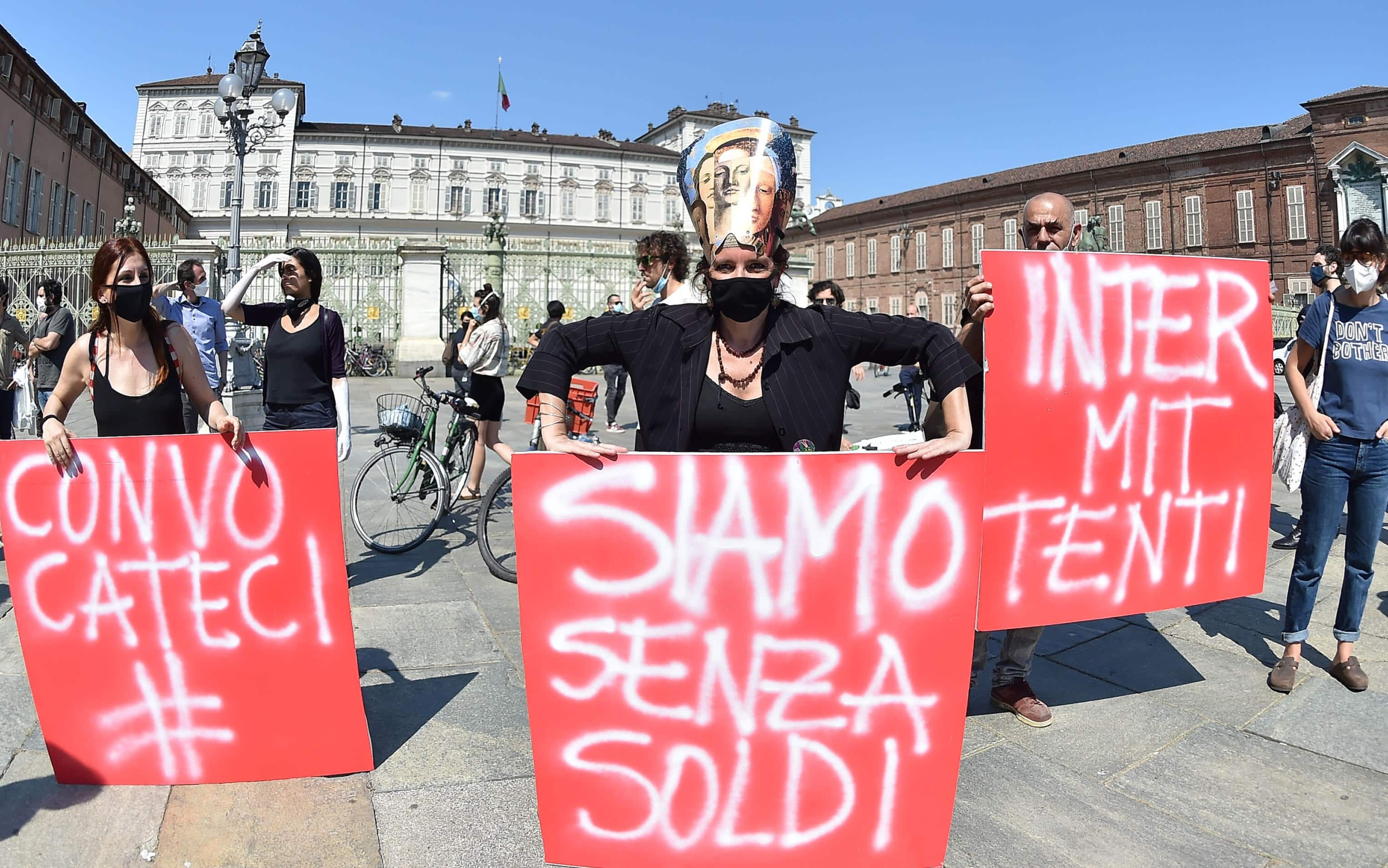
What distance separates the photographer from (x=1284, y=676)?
3.49 m

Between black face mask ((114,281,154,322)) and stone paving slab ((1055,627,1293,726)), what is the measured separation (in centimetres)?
407

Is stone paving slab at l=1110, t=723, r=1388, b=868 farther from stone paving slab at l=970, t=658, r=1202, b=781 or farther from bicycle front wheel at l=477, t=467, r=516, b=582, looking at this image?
bicycle front wheel at l=477, t=467, r=516, b=582

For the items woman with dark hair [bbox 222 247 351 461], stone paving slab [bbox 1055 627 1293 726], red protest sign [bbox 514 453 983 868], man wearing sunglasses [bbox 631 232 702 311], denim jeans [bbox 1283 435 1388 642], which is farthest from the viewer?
man wearing sunglasses [bbox 631 232 702 311]

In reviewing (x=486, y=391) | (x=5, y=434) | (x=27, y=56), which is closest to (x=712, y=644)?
(x=486, y=391)

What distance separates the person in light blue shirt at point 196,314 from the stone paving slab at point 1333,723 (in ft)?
20.5

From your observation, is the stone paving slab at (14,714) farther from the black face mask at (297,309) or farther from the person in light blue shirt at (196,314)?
the person in light blue shirt at (196,314)

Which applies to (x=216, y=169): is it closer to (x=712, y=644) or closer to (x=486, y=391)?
(x=486, y=391)

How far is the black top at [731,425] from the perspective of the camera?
2.24 meters

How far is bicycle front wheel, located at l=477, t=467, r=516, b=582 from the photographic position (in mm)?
5137

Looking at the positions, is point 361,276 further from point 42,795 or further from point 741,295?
point 741,295

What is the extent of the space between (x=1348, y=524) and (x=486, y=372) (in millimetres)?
5636

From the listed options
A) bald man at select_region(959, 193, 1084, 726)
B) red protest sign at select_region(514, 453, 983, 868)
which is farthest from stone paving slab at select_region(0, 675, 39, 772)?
bald man at select_region(959, 193, 1084, 726)

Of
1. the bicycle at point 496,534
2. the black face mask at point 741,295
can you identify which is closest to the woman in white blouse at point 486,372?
the bicycle at point 496,534

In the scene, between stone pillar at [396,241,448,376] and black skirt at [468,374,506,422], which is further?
stone pillar at [396,241,448,376]
